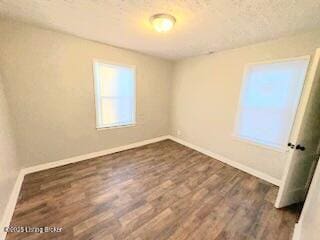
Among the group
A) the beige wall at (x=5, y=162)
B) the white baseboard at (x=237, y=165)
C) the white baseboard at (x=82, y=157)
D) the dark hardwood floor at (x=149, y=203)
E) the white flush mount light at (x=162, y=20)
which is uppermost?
the white flush mount light at (x=162, y=20)

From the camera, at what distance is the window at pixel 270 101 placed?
6.95ft

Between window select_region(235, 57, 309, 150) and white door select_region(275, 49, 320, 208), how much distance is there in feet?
1.27

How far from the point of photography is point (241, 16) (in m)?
1.69

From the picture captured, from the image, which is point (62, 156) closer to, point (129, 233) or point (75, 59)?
point (75, 59)

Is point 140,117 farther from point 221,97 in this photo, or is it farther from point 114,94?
point 221,97

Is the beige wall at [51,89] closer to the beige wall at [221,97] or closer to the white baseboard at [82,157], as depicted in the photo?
the white baseboard at [82,157]

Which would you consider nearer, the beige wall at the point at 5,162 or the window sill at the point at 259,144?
the beige wall at the point at 5,162

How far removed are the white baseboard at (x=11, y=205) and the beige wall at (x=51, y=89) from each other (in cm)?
36

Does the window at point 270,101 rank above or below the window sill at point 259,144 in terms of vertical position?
above

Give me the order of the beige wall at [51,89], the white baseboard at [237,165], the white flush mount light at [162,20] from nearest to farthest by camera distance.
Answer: the white flush mount light at [162,20]
the beige wall at [51,89]
the white baseboard at [237,165]

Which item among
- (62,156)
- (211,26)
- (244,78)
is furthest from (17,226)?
(244,78)

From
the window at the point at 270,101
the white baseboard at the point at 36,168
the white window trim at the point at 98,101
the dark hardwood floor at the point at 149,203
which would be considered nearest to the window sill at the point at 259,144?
the window at the point at 270,101

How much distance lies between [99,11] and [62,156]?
7.95ft

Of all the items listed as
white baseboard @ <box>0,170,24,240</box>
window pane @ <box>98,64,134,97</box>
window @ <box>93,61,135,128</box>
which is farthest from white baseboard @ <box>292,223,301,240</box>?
window pane @ <box>98,64,134,97</box>
